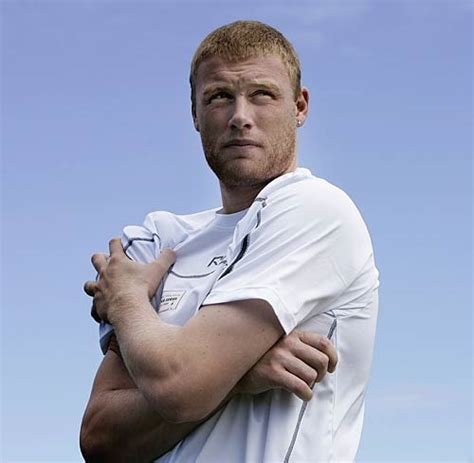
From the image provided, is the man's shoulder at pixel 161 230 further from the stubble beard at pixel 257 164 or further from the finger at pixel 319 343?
the finger at pixel 319 343

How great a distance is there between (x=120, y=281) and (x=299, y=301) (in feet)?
3.15

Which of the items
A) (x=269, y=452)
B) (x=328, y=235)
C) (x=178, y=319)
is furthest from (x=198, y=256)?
(x=269, y=452)

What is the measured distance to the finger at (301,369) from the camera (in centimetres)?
381

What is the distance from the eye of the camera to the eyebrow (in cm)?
454

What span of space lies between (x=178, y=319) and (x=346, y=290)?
0.76m

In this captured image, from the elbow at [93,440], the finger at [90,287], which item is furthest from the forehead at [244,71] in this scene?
the elbow at [93,440]

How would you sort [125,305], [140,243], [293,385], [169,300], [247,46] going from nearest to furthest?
[293,385] → [125,305] → [169,300] → [247,46] → [140,243]

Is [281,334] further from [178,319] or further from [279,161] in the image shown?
[279,161]

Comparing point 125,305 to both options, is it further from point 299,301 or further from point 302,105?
point 302,105

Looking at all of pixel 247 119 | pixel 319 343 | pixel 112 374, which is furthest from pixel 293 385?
pixel 247 119

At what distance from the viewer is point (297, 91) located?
482 centimetres

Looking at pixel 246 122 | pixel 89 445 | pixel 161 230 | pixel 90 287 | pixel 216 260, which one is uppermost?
pixel 246 122

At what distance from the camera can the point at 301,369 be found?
3814 millimetres

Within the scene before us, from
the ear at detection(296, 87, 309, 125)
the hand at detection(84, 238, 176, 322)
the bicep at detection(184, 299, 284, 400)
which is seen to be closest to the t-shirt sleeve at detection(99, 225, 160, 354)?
the hand at detection(84, 238, 176, 322)
